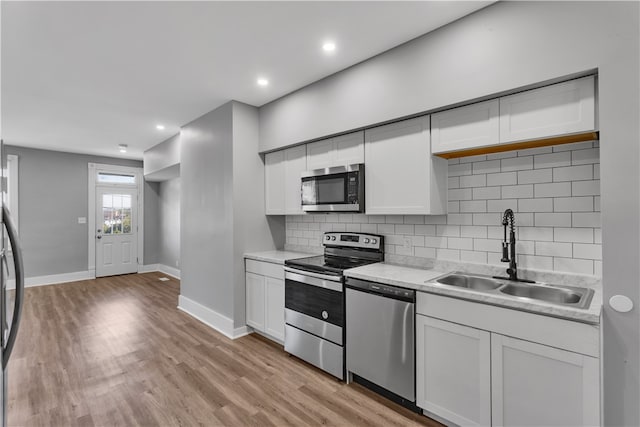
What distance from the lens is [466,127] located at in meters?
2.13

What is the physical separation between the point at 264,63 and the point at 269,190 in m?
1.46

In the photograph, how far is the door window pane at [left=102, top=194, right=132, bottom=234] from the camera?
6668 mm

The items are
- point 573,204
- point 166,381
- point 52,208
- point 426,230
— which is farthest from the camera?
point 52,208

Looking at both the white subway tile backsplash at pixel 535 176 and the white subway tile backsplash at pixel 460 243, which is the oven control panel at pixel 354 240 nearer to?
the white subway tile backsplash at pixel 460 243

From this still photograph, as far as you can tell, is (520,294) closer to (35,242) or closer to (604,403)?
(604,403)

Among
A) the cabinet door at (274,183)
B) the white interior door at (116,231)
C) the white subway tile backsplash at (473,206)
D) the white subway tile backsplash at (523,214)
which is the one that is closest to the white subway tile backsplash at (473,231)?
the white subway tile backsplash at (523,214)

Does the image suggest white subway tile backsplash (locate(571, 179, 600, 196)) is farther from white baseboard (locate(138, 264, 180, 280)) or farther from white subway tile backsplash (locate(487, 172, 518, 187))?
white baseboard (locate(138, 264, 180, 280))

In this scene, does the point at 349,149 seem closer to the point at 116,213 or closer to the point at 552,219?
the point at 552,219

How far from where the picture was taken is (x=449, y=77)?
2.13m

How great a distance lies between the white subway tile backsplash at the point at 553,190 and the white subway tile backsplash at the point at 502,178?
14cm

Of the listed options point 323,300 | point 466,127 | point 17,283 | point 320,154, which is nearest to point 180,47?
point 320,154

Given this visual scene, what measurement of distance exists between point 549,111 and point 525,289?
3.63 ft

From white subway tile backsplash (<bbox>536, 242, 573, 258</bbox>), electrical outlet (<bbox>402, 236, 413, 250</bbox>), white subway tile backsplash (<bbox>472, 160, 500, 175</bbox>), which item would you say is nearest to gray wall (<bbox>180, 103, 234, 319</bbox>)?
electrical outlet (<bbox>402, 236, 413, 250</bbox>)

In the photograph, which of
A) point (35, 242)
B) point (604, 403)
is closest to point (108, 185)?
point (35, 242)
